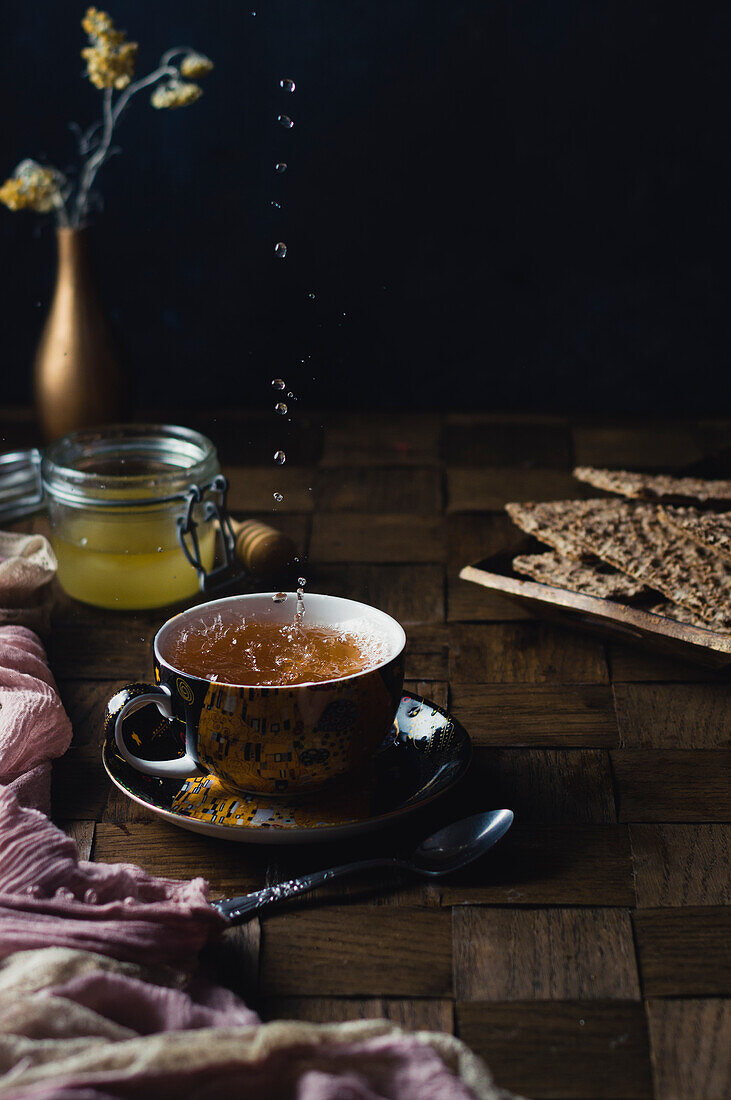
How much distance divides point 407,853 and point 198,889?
5.6 inches

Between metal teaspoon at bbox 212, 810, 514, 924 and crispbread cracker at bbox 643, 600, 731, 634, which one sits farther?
crispbread cracker at bbox 643, 600, 731, 634

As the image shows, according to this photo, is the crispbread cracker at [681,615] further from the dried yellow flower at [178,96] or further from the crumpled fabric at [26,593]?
the dried yellow flower at [178,96]

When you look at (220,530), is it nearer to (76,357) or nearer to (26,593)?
(26,593)

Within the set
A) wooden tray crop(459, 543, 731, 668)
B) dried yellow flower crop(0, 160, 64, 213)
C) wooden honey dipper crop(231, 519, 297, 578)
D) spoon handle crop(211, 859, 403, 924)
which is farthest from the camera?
dried yellow flower crop(0, 160, 64, 213)

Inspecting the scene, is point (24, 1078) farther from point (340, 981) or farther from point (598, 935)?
point (598, 935)

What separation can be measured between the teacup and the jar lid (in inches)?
16.2

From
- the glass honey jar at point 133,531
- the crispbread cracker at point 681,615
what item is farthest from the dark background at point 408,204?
the crispbread cracker at point 681,615

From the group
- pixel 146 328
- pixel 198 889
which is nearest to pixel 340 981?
pixel 198 889

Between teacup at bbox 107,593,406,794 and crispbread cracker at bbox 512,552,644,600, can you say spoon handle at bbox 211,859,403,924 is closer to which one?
teacup at bbox 107,593,406,794

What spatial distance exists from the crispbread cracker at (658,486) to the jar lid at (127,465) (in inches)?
20.4

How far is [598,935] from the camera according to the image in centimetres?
73

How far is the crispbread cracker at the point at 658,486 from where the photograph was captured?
55.7 inches

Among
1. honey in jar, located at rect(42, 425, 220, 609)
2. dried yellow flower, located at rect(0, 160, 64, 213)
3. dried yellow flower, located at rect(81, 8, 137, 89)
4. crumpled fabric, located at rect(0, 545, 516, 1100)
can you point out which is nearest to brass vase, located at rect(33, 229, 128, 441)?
dried yellow flower, located at rect(0, 160, 64, 213)

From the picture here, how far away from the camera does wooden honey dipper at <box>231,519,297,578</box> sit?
4.34 feet
